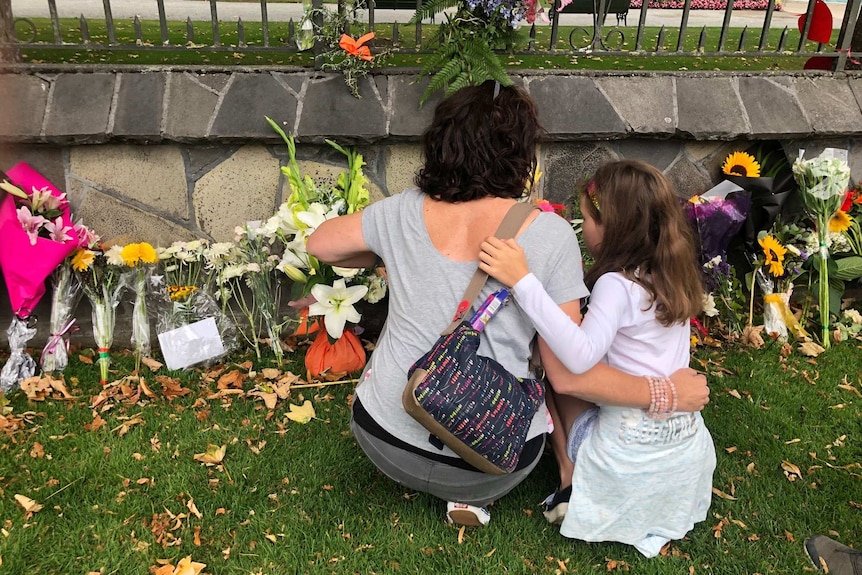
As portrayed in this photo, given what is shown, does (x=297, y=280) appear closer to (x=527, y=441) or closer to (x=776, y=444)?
(x=527, y=441)

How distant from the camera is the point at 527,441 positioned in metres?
2.20

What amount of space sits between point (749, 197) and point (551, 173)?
3.37 feet

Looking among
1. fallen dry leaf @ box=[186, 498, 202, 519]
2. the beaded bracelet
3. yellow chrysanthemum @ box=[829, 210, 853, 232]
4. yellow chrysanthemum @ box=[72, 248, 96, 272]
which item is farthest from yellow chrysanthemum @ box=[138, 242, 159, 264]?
yellow chrysanthemum @ box=[829, 210, 853, 232]

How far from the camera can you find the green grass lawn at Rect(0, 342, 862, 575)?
225cm

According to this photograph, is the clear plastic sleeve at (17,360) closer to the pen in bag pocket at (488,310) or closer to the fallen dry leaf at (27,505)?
the fallen dry leaf at (27,505)

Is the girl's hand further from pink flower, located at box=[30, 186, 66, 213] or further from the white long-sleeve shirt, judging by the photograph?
pink flower, located at box=[30, 186, 66, 213]

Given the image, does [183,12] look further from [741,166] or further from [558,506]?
[558,506]

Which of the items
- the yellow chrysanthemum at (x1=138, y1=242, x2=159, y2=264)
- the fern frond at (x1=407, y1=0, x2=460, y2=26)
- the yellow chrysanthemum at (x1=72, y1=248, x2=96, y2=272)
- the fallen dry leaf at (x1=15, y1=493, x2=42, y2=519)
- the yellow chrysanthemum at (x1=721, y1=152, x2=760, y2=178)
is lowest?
the fallen dry leaf at (x1=15, y1=493, x2=42, y2=519)

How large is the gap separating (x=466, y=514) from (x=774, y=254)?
2312 mm

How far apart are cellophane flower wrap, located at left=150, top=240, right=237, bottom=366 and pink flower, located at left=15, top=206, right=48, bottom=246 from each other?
504 millimetres

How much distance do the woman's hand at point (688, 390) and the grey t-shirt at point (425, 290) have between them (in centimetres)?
44

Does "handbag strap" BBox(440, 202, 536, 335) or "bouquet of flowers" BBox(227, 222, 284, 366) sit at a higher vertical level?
"handbag strap" BBox(440, 202, 536, 335)

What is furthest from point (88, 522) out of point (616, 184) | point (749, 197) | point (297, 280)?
point (749, 197)

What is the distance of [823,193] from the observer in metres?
3.49
